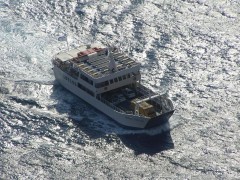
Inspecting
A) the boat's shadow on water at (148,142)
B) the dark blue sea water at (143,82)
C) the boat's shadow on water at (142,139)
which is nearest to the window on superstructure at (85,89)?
the dark blue sea water at (143,82)

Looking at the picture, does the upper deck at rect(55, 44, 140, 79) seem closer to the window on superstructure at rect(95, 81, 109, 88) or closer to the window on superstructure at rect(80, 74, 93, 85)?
the window on superstructure at rect(80, 74, 93, 85)

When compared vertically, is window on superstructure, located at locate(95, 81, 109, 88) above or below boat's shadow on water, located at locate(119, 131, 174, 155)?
above

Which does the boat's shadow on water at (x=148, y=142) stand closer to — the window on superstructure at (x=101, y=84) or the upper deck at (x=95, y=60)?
the window on superstructure at (x=101, y=84)

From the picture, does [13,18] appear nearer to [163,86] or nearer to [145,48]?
A: [145,48]

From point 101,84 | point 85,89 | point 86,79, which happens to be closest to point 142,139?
point 101,84

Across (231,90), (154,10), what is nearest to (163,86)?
(231,90)

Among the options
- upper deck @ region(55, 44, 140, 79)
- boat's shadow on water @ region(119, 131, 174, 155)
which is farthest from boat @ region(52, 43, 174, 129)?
boat's shadow on water @ region(119, 131, 174, 155)

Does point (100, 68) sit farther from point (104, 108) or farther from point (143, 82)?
point (143, 82)
